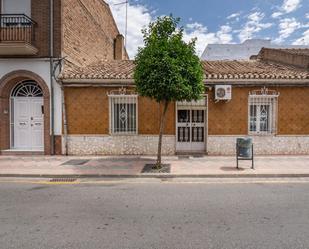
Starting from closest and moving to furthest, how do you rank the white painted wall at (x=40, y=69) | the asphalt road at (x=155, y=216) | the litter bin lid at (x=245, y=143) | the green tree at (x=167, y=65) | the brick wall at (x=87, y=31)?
the asphalt road at (x=155, y=216), the green tree at (x=167, y=65), the litter bin lid at (x=245, y=143), the white painted wall at (x=40, y=69), the brick wall at (x=87, y=31)

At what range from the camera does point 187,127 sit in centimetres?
1199

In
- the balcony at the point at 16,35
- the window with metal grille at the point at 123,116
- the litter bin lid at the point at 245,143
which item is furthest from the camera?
the window with metal grille at the point at 123,116

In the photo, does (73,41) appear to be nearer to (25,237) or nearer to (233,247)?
(25,237)

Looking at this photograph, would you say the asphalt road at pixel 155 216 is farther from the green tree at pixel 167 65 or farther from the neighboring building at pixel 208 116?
the neighboring building at pixel 208 116

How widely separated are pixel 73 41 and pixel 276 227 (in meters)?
12.1

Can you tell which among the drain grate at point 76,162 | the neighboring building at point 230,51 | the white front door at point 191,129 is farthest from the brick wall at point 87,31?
the neighboring building at point 230,51

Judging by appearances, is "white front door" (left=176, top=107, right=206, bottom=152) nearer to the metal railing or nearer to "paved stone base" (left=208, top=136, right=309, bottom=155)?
"paved stone base" (left=208, top=136, right=309, bottom=155)

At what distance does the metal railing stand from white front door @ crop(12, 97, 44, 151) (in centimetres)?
269

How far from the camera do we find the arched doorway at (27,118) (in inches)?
470

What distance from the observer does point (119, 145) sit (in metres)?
11.7

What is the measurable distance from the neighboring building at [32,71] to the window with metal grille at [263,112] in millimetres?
8793

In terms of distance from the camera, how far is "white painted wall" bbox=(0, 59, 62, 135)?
11383mm

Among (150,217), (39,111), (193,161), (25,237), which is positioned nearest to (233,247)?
(150,217)

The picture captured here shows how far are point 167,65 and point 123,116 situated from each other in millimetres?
4513
